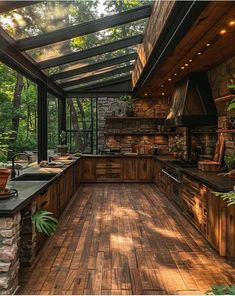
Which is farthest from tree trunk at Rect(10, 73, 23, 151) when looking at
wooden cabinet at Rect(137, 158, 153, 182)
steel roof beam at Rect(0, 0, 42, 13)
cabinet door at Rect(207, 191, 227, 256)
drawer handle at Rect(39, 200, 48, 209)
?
cabinet door at Rect(207, 191, 227, 256)

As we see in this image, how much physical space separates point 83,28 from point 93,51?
129 centimetres

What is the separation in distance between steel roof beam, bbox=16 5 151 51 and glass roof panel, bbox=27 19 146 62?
393 mm

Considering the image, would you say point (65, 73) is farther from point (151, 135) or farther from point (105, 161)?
point (151, 135)

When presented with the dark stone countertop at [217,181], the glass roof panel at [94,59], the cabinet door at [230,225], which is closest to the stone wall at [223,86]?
the dark stone countertop at [217,181]

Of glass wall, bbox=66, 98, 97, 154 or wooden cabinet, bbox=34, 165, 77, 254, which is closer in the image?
wooden cabinet, bbox=34, 165, 77, 254

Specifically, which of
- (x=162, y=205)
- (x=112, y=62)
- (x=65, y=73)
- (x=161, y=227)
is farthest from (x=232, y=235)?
(x=65, y=73)

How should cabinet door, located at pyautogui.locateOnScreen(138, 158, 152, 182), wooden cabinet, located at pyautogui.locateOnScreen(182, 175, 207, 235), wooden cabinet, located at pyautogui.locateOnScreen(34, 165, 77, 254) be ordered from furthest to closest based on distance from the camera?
cabinet door, located at pyautogui.locateOnScreen(138, 158, 152, 182) → wooden cabinet, located at pyautogui.locateOnScreen(182, 175, 207, 235) → wooden cabinet, located at pyautogui.locateOnScreen(34, 165, 77, 254)

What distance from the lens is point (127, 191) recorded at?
788 cm

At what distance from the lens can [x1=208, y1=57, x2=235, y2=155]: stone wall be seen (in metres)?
4.93

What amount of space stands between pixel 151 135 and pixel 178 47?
225 inches

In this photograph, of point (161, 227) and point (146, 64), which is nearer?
point (161, 227)

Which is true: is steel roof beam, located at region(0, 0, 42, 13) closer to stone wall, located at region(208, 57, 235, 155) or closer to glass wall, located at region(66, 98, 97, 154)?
stone wall, located at region(208, 57, 235, 155)

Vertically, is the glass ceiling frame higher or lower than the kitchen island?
higher

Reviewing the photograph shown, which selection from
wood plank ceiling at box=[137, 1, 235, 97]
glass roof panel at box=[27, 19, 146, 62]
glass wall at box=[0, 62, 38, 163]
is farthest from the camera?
glass wall at box=[0, 62, 38, 163]
